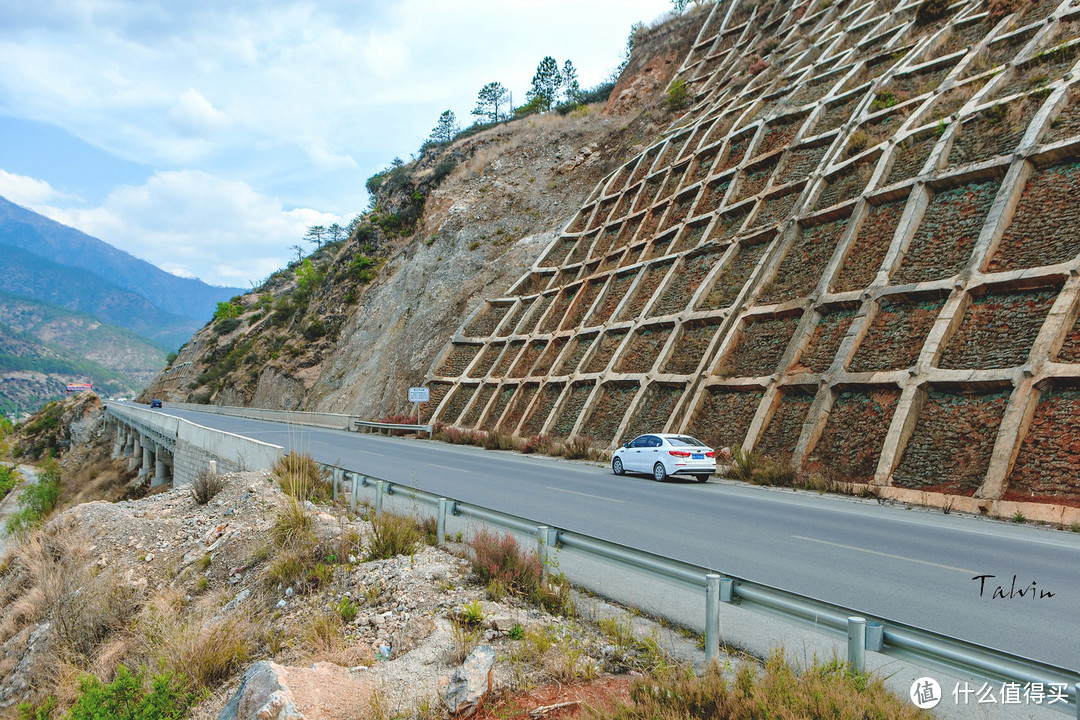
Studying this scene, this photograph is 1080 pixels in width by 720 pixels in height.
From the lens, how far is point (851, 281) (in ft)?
58.8

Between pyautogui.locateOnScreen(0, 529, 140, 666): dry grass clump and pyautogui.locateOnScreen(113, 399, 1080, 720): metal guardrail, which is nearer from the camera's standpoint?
pyautogui.locateOnScreen(113, 399, 1080, 720): metal guardrail

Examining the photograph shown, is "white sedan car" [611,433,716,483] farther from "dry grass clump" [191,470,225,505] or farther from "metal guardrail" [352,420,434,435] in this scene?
"metal guardrail" [352,420,434,435]

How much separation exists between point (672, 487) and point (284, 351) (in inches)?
1771

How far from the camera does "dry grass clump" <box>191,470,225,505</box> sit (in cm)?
1380

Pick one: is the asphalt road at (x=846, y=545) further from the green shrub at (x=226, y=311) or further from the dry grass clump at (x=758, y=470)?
the green shrub at (x=226, y=311)

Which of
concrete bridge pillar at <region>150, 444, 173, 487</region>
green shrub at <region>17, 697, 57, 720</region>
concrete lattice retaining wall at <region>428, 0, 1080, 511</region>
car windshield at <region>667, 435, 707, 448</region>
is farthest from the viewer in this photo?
concrete bridge pillar at <region>150, 444, 173, 487</region>

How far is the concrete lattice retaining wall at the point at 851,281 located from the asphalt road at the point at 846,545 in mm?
2494

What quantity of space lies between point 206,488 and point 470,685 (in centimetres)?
1168

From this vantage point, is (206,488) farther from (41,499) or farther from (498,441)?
(41,499)

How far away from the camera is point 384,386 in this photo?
37812mm

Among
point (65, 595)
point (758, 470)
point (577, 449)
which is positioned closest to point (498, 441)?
point (577, 449)

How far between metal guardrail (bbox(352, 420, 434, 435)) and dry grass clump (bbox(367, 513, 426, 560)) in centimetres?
2233

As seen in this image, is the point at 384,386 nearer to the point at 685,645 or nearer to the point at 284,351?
the point at 284,351

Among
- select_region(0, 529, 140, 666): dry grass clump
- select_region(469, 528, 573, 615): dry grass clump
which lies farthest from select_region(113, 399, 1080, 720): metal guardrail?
select_region(0, 529, 140, 666): dry grass clump
